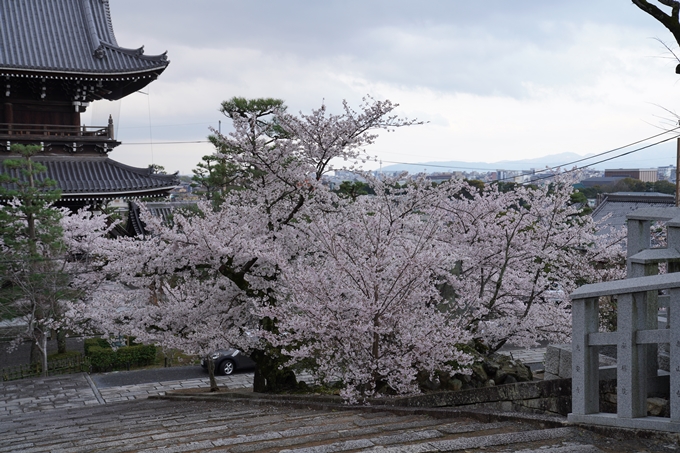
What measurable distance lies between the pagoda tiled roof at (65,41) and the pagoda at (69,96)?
33mm

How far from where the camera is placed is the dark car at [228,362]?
18572 millimetres

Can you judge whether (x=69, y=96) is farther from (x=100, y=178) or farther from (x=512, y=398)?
(x=512, y=398)

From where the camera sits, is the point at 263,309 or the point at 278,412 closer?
the point at 278,412

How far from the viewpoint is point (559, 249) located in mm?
12461

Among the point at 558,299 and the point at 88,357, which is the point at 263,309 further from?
the point at 88,357

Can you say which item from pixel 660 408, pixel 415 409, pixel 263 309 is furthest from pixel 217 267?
pixel 660 408

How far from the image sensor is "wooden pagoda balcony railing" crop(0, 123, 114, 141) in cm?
1953

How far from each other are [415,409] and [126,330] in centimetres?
866

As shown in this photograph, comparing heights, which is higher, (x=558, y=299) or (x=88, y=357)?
(x=558, y=299)

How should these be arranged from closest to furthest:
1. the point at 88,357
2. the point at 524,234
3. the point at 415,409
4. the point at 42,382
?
the point at 415,409, the point at 524,234, the point at 42,382, the point at 88,357

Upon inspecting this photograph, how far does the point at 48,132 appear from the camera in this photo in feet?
66.3

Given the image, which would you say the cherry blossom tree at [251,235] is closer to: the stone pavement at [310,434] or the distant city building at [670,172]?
the stone pavement at [310,434]

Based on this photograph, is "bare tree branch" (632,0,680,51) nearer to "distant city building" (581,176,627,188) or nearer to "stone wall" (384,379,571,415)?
"stone wall" (384,379,571,415)

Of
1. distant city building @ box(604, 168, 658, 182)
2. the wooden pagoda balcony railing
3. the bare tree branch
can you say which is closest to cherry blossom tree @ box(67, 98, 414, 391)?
the bare tree branch
